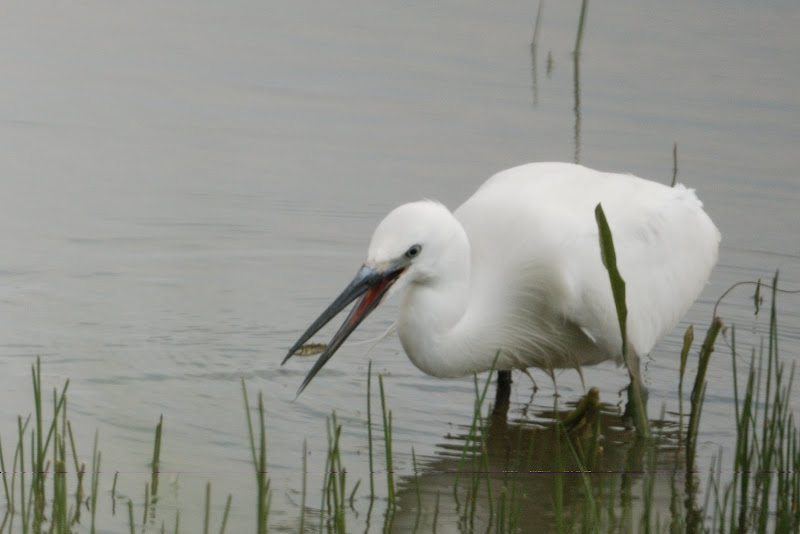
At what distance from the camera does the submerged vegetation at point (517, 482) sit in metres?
3.88

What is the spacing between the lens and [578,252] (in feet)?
19.4

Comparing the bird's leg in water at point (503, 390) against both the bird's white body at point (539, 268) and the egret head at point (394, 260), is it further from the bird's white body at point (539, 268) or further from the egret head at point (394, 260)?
the egret head at point (394, 260)

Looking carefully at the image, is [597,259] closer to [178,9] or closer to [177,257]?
[177,257]

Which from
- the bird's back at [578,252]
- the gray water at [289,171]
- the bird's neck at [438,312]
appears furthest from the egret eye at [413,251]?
the gray water at [289,171]

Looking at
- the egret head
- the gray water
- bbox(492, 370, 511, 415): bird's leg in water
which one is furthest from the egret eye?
bbox(492, 370, 511, 415): bird's leg in water

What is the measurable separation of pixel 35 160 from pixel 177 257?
6.06 feet

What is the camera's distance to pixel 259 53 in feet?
40.6

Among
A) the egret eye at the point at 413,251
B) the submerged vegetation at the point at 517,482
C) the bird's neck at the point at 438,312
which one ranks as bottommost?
the submerged vegetation at the point at 517,482

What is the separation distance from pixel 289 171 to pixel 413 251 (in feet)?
14.1

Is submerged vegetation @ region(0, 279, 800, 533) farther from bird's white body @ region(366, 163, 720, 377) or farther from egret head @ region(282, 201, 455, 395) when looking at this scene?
egret head @ region(282, 201, 455, 395)

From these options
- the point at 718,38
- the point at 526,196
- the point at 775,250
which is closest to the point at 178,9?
the point at 718,38

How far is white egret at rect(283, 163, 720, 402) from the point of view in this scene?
211 inches

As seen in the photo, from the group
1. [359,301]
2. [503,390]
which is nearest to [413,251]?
[359,301]

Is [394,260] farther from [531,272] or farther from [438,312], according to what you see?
[531,272]
